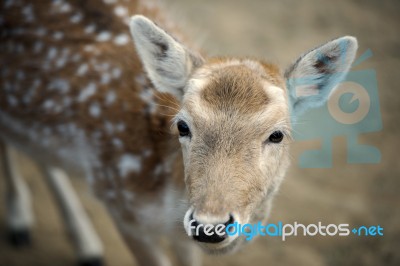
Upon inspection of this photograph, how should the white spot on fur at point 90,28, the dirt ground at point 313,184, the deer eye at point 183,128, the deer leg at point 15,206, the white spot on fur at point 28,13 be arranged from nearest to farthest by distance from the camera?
the deer eye at point 183,128 → the white spot on fur at point 90,28 → the white spot on fur at point 28,13 → the dirt ground at point 313,184 → the deer leg at point 15,206

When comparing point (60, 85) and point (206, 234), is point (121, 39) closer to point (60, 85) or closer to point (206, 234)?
point (60, 85)

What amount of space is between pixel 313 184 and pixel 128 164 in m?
2.26

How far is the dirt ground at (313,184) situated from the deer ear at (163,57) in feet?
2.96

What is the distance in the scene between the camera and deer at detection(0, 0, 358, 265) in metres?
2.31

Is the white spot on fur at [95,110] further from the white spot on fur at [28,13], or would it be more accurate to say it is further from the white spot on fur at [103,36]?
the white spot on fur at [28,13]

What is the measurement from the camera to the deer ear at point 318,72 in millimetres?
2471

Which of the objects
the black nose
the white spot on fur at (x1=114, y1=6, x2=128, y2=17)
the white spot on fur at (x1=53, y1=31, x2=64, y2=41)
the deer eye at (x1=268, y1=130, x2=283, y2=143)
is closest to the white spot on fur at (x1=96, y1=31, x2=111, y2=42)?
the white spot on fur at (x1=114, y1=6, x2=128, y2=17)

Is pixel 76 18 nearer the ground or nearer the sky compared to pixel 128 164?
nearer the sky

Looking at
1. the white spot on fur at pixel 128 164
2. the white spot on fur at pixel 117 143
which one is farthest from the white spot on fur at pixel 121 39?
the white spot on fur at pixel 128 164

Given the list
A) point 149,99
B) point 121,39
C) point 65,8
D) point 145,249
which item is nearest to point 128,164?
point 149,99

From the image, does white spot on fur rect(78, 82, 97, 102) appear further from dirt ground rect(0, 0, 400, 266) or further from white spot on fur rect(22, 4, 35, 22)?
dirt ground rect(0, 0, 400, 266)

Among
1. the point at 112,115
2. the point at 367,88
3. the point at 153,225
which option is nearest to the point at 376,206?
the point at 367,88

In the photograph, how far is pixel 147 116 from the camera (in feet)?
10.3

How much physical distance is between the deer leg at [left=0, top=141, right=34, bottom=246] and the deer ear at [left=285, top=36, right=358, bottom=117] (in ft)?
8.83
